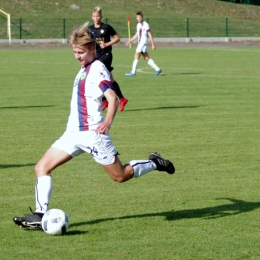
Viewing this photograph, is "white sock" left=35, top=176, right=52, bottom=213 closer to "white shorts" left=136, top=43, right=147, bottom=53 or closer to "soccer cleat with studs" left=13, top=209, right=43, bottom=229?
"soccer cleat with studs" left=13, top=209, right=43, bottom=229

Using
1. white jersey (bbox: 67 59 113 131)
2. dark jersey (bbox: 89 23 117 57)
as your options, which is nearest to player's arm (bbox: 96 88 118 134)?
white jersey (bbox: 67 59 113 131)

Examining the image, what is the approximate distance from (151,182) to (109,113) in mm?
2558

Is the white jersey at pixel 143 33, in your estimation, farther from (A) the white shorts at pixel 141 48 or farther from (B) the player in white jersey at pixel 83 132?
(B) the player in white jersey at pixel 83 132

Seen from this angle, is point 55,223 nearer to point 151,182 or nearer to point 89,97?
point 89,97

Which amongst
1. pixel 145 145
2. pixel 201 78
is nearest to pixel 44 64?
pixel 201 78

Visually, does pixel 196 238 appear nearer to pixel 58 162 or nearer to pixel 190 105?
pixel 58 162

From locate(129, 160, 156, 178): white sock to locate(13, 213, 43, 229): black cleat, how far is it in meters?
1.08

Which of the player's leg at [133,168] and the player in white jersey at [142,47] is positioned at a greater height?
the player's leg at [133,168]

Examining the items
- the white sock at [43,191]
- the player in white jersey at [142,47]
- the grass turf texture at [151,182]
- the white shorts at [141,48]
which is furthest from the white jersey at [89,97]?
the white shorts at [141,48]

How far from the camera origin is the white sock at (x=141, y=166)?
734 cm

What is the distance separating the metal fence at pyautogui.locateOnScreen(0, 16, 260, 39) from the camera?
54188mm

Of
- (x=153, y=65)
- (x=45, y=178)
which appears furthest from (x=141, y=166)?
(x=153, y=65)

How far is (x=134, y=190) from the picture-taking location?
858cm

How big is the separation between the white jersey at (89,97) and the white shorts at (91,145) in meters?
0.07
